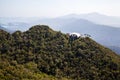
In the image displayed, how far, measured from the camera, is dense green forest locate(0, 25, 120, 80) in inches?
2141

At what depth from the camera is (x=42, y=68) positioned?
56.8 meters

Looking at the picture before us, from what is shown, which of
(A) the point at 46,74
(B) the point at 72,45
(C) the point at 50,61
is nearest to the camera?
(A) the point at 46,74

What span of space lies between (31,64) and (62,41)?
47.4 feet

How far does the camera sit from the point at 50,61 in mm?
58906

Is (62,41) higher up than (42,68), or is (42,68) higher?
(62,41)

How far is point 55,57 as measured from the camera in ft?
198

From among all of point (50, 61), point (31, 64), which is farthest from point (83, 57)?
point (31, 64)

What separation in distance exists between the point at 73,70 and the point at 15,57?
14384 millimetres

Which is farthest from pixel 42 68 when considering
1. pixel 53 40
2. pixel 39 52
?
pixel 53 40

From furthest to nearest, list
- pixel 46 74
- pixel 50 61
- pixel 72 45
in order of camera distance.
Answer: pixel 72 45 < pixel 50 61 < pixel 46 74

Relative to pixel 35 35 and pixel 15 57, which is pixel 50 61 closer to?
pixel 15 57

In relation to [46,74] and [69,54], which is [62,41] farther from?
[46,74]

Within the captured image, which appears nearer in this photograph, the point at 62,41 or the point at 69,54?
the point at 69,54

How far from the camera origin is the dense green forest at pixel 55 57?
54.4m
